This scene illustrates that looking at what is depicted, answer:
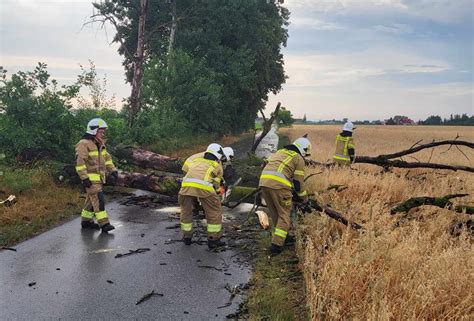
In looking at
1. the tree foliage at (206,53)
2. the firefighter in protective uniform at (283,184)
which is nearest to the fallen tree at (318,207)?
the firefighter in protective uniform at (283,184)

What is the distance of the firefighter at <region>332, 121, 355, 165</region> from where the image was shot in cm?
1167

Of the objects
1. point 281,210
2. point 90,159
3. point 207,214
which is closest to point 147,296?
point 207,214

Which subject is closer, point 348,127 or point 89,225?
point 89,225

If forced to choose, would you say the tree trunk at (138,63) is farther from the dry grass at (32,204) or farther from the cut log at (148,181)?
the dry grass at (32,204)

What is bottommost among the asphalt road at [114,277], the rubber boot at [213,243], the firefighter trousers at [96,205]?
the asphalt road at [114,277]

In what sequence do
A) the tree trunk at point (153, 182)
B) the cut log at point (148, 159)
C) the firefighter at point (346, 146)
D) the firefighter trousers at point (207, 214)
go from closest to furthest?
the firefighter trousers at point (207, 214) < the tree trunk at point (153, 182) < the cut log at point (148, 159) < the firefighter at point (346, 146)

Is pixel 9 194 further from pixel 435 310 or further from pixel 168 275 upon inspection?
pixel 435 310

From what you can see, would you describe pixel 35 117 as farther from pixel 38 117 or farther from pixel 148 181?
pixel 148 181

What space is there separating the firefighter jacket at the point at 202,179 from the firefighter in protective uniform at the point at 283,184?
2.95 ft

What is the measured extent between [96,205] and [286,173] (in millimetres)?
3597

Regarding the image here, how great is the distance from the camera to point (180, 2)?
2519 cm

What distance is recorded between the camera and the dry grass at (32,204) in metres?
6.98

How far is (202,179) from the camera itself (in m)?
6.63

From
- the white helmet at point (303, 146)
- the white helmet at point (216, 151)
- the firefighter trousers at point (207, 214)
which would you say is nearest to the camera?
the white helmet at point (303, 146)
